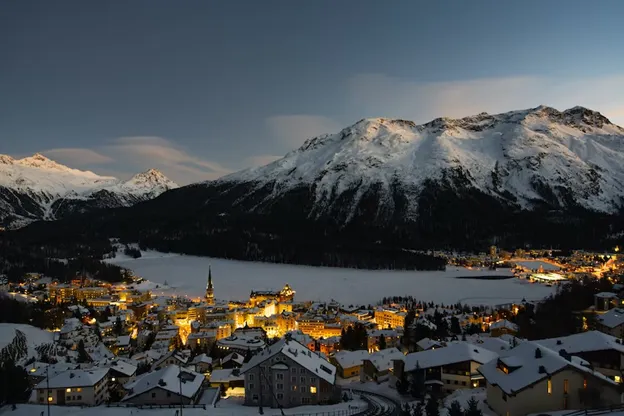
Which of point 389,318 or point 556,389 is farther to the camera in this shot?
point 389,318

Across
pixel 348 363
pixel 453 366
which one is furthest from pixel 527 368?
pixel 348 363

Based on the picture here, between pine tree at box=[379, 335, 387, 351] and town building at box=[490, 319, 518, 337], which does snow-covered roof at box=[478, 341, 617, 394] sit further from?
town building at box=[490, 319, 518, 337]

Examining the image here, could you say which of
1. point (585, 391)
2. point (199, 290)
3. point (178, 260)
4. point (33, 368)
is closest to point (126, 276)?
point (199, 290)

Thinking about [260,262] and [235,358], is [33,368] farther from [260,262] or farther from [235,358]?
[260,262]

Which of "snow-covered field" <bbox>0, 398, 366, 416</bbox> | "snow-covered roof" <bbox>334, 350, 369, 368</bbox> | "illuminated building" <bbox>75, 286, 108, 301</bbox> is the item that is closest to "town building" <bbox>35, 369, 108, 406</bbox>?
"snow-covered field" <bbox>0, 398, 366, 416</bbox>

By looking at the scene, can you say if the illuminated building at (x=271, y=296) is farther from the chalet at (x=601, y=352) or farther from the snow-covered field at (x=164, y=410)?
the chalet at (x=601, y=352)

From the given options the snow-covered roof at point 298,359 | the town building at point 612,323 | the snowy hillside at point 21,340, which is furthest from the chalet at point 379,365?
the snowy hillside at point 21,340

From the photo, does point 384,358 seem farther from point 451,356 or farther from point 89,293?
point 89,293
